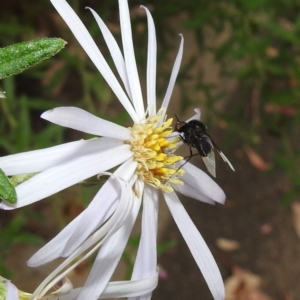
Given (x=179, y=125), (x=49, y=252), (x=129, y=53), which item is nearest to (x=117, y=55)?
(x=129, y=53)

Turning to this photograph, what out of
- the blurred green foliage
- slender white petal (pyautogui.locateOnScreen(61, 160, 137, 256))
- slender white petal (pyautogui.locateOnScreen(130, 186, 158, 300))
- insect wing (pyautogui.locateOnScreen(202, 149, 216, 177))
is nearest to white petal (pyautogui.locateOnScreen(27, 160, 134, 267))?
slender white petal (pyautogui.locateOnScreen(61, 160, 137, 256))

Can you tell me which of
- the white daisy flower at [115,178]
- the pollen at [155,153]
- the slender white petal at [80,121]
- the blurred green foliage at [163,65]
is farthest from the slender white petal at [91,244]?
the blurred green foliage at [163,65]

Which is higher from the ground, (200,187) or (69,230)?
(69,230)

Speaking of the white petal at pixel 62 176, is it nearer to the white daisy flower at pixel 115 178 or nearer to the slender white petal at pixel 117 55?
the white daisy flower at pixel 115 178

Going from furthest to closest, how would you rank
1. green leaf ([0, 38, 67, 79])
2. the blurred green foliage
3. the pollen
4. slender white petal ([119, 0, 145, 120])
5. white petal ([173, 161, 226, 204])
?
the blurred green foliage → white petal ([173, 161, 226, 204]) → the pollen → slender white petal ([119, 0, 145, 120]) → green leaf ([0, 38, 67, 79])

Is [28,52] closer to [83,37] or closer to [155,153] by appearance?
[83,37]

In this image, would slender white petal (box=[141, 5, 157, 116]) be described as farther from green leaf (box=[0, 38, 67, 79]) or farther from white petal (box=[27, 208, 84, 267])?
white petal (box=[27, 208, 84, 267])

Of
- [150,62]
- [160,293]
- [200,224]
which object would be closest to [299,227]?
[200,224]

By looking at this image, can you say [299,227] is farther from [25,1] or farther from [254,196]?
[25,1]
